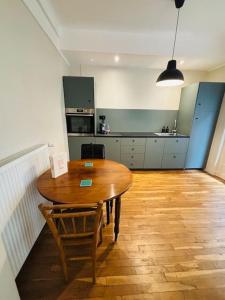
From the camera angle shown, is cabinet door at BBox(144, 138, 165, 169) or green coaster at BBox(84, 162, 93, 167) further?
cabinet door at BBox(144, 138, 165, 169)

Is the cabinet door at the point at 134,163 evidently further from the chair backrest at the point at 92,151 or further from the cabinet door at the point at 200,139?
the chair backrest at the point at 92,151

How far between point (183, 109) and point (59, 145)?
3.12m

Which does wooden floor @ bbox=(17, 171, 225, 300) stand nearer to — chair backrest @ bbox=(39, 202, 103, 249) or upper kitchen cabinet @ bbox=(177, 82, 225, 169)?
chair backrest @ bbox=(39, 202, 103, 249)

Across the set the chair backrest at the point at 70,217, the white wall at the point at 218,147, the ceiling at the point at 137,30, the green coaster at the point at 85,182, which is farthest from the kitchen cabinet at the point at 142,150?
the chair backrest at the point at 70,217

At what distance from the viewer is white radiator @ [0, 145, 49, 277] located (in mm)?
1018

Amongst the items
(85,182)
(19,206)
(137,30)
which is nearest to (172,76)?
(137,30)

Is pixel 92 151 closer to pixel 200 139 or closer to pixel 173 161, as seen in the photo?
pixel 173 161

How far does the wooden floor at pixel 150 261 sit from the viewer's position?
3.78 feet

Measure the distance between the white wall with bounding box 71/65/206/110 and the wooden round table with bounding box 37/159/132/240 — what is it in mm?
2381

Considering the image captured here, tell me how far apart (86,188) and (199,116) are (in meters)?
3.16

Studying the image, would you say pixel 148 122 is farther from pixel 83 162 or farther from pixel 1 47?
pixel 1 47

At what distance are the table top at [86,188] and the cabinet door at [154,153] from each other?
1799 millimetres

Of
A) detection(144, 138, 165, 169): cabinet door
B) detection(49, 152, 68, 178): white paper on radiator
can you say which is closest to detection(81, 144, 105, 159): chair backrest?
detection(49, 152, 68, 178): white paper on radiator

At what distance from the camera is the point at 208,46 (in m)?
2.64
